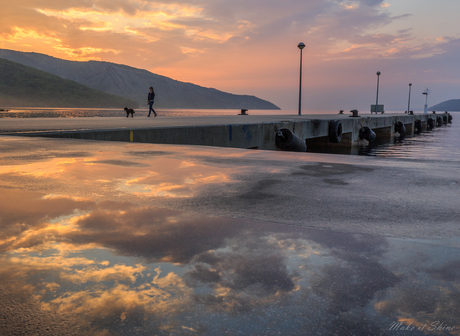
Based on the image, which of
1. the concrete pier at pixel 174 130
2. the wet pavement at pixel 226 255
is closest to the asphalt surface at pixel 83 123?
the concrete pier at pixel 174 130

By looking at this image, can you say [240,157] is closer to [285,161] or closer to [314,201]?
[285,161]

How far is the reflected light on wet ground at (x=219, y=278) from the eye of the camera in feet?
4.89

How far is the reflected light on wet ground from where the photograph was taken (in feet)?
4.89

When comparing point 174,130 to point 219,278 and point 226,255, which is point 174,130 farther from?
point 219,278

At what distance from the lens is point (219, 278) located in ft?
6.07

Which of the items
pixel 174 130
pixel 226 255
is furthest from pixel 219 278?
pixel 174 130

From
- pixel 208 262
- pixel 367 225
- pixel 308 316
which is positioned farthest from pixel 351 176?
pixel 308 316

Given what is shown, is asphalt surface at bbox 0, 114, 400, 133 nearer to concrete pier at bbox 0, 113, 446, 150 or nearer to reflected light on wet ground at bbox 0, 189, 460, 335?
concrete pier at bbox 0, 113, 446, 150

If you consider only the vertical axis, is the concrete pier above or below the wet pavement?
above

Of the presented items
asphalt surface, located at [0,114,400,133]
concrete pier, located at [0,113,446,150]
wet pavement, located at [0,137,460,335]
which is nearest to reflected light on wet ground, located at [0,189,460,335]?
wet pavement, located at [0,137,460,335]

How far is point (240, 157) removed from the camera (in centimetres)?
615

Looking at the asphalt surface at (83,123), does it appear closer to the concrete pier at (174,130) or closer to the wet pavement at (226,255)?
the concrete pier at (174,130)

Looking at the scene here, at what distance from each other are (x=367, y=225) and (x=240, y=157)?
359 cm

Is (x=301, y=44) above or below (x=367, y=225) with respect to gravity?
above
